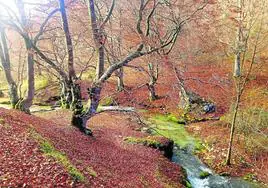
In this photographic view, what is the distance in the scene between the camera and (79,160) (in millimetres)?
12172

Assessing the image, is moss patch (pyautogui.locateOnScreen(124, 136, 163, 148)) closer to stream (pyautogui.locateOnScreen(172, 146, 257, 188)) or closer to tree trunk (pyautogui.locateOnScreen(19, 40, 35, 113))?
stream (pyautogui.locateOnScreen(172, 146, 257, 188))

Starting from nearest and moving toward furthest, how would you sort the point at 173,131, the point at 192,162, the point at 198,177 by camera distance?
the point at 198,177 → the point at 192,162 → the point at 173,131

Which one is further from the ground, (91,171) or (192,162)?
(91,171)

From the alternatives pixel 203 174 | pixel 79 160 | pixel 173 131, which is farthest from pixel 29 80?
pixel 173 131

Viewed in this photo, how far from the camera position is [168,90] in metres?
33.3

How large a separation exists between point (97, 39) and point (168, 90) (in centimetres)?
1841

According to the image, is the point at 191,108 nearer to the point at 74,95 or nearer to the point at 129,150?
the point at 129,150

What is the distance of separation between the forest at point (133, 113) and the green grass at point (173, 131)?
84 millimetres

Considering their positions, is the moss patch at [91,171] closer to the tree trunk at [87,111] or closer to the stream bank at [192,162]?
the stream bank at [192,162]

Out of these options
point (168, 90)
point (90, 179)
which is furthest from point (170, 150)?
point (168, 90)

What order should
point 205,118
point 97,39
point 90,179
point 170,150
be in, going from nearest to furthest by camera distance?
1. point 90,179
2. point 97,39
3. point 170,150
4. point 205,118

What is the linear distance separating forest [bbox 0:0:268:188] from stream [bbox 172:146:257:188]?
0.05 meters

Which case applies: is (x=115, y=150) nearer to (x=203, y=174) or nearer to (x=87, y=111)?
(x=87, y=111)

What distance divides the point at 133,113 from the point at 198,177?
14.8 ft
